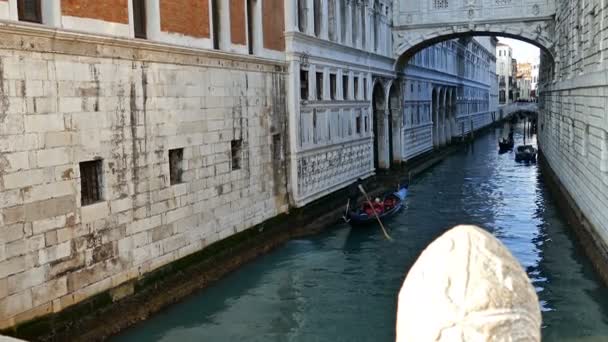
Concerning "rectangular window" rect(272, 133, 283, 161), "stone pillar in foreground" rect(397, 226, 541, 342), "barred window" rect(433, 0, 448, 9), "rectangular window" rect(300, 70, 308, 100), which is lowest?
"rectangular window" rect(272, 133, 283, 161)

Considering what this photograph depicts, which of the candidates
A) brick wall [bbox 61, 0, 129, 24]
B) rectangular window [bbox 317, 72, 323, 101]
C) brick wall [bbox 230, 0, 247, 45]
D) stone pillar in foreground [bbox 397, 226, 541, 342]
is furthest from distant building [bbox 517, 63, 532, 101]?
stone pillar in foreground [bbox 397, 226, 541, 342]

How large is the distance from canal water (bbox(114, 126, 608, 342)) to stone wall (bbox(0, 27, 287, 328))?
2.58 feet

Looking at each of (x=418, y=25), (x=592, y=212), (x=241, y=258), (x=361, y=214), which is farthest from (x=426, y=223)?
(x=418, y=25)

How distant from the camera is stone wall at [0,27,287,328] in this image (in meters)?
5.54

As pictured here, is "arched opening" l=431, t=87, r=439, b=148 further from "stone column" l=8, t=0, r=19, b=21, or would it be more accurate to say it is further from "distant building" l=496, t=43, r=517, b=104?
"distant building" l=496, t=43, r=517, b=104

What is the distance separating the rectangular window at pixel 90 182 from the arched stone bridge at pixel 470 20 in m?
13.1

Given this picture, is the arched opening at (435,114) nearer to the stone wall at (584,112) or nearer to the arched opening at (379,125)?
the arched opening at (379,125)

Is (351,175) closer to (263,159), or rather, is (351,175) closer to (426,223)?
(426,223)

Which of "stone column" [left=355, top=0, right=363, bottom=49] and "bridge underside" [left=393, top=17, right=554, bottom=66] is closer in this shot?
"stone column" [left=355, top=0, right=363, bottom=49]

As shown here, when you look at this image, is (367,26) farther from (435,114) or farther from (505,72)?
(505,72)

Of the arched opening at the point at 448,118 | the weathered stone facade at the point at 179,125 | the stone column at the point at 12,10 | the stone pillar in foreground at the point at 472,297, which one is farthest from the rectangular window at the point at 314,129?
the arched opening at the point at 448,118

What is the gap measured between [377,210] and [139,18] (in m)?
6.65

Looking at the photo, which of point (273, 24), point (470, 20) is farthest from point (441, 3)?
point (273, 24)

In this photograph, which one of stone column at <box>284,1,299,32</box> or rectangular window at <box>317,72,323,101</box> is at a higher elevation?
stone column at <box>284,1,299,32</box>
